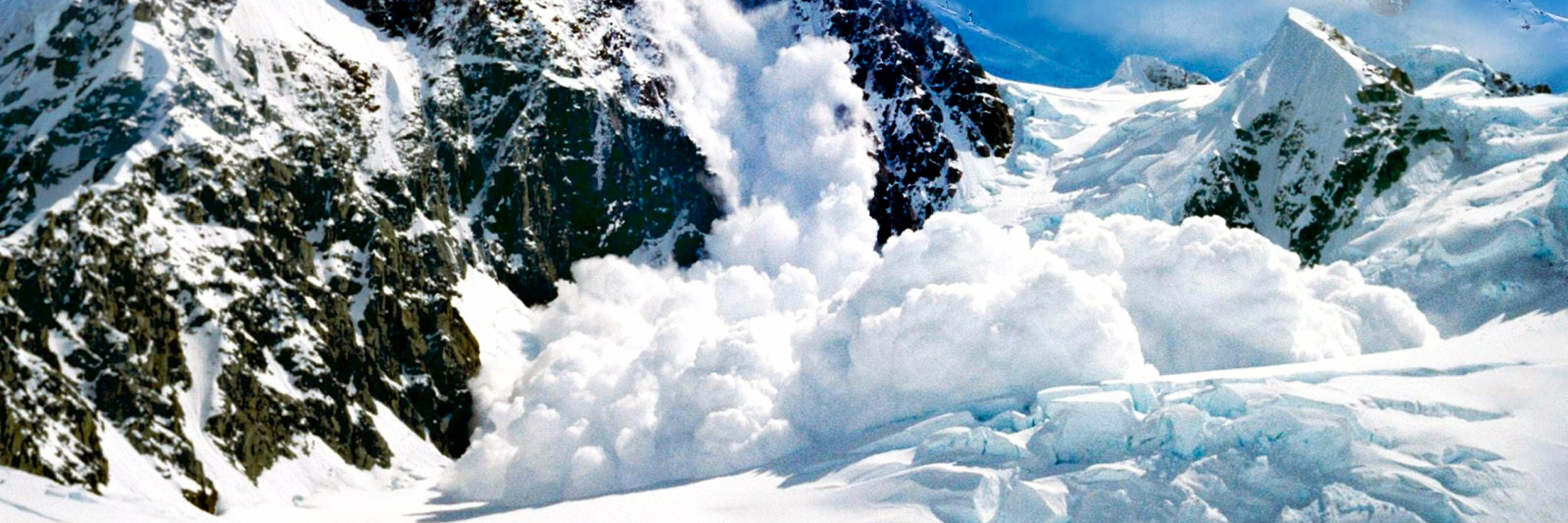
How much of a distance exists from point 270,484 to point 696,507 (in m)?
73.2

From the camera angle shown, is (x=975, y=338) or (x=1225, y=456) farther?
(x=975, y=338)

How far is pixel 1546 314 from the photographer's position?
162 metres

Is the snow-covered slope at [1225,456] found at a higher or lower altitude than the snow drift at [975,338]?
lower

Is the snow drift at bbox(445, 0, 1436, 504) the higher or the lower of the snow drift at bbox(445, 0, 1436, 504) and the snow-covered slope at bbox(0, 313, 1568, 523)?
the higher

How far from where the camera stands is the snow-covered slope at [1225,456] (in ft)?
396

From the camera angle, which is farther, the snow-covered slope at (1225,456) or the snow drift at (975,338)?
the snow drift at (975,338)

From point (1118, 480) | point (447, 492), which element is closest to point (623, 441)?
point (447, 492)

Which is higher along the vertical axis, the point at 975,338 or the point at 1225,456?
the point at 975,338

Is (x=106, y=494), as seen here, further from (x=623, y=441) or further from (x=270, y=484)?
(x=623, y=441)

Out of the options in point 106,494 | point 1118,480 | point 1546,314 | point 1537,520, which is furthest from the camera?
point 106,494

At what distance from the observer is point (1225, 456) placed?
12781 cm

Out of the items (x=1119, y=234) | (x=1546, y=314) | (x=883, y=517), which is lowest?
(x=883, y=517)

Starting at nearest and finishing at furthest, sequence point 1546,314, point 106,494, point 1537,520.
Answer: point 1537,520, point 1546,314, point 106,494

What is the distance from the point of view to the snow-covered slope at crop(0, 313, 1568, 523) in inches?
4747
